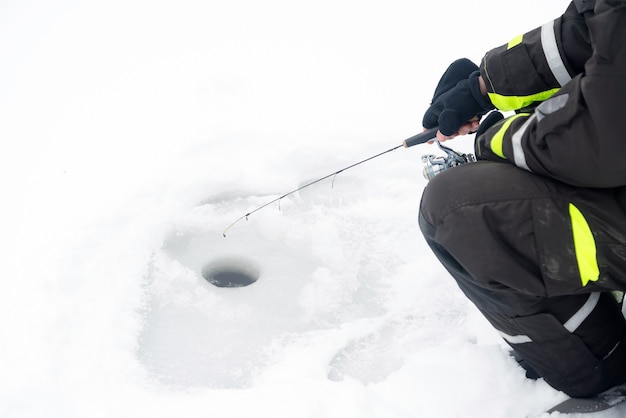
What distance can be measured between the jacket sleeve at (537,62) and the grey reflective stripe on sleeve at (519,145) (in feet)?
1.08

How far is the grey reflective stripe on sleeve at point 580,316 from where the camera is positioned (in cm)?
142

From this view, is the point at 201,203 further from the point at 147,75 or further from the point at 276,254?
the point at 147,75

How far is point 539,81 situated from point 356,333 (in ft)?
4.03

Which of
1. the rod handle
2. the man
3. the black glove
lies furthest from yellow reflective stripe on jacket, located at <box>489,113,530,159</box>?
the rod handle

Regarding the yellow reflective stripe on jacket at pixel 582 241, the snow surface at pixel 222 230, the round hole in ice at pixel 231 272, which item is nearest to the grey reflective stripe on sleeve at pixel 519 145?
the yellow reflective stripe on jacket at pixel 582 241

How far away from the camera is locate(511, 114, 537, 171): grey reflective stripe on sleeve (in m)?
1.31

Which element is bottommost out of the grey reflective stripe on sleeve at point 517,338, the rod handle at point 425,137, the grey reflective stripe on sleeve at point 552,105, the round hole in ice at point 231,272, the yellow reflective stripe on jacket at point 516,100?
the grey reflective stripe on sleeve at point 517,338

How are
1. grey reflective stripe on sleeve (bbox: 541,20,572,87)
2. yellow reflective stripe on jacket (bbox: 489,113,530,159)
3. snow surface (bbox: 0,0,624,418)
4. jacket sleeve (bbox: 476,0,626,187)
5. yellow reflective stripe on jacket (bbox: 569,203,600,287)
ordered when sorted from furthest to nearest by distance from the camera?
snow surface (bbox: 0,0,624,418) → grey reflective stripe on sleeve (bbox: 541,20,572,87) → yellow reflective stripe on jacket (bbox: 489,113,530,159) → yellow reflective stripe on jacket (bbox: 569,203,600,287) → jacket sleeve (bbox: 476,0,626,187)

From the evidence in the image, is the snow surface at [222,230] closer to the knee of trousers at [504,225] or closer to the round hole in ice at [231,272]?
the round hole in ice at [231,272]

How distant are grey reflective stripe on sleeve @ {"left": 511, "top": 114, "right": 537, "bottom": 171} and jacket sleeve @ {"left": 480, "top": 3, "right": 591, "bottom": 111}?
13.0 inches

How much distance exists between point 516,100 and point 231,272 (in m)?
1.88

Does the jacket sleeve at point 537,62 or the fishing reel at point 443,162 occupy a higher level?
the jacket sleeve at point 537,62

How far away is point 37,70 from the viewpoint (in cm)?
418

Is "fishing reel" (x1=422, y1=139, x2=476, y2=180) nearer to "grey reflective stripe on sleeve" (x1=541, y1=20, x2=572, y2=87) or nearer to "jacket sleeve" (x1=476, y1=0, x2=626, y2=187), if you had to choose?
"grey reflective stripe on sleeve" (x1=541, y1=20, x2=572, y2=87)
